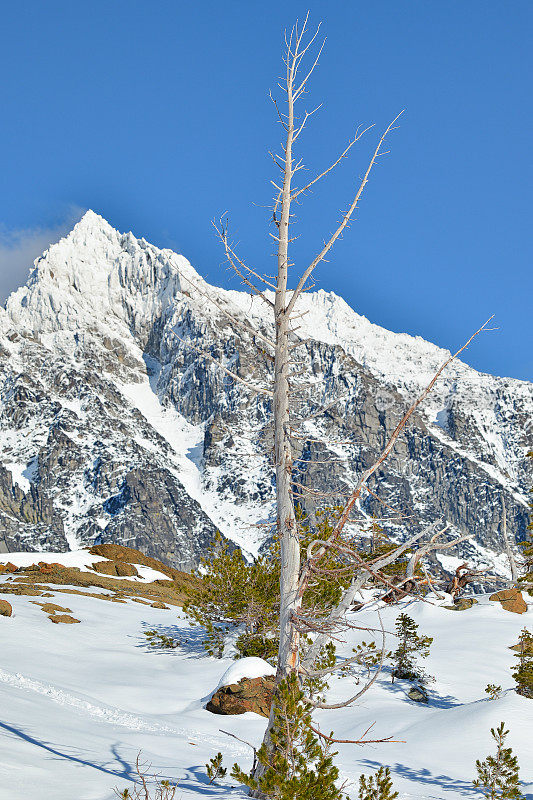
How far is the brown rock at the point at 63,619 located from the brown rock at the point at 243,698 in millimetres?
10025

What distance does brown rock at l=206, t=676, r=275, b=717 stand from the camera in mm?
12812

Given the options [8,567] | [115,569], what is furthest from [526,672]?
[8,567]

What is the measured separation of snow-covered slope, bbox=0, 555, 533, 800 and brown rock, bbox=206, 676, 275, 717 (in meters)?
0.28

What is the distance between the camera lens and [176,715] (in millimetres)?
12695

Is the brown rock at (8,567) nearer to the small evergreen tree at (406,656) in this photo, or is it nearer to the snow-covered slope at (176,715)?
the snow-covered slope at (176,715)

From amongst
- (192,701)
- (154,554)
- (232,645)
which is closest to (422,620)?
(232,645)

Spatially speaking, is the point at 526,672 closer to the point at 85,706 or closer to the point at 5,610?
the point at 85,706

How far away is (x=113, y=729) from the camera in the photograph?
9.94 m

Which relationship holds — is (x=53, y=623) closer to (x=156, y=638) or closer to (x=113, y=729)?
(x=156, y=638)

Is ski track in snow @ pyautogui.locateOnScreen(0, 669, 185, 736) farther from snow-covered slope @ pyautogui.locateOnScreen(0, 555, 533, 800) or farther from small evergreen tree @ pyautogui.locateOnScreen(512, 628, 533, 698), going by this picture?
small evergreen tree @ pyautogui.locateOnScreen(512, 628, 533, 698)

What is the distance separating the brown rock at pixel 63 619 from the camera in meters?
21.1

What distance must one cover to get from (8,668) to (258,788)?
9.16 metres

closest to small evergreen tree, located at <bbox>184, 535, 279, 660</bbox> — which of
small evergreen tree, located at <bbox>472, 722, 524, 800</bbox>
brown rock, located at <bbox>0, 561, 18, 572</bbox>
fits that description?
small evergreen tree, located at <bbox>472, 722, 524, 800</bbox>

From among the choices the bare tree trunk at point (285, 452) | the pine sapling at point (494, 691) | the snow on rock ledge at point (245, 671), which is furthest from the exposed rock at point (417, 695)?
the bare tree trunk at point (285, 452)
